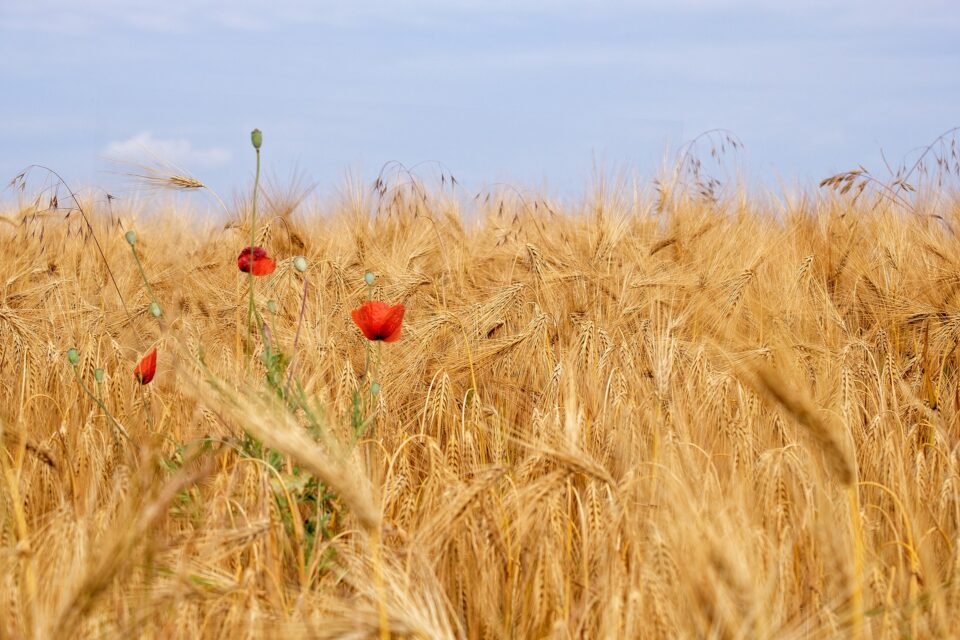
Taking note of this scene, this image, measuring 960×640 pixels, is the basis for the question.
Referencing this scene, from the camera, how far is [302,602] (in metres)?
1.20

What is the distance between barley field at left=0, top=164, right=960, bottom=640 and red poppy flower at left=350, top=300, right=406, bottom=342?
0.11m

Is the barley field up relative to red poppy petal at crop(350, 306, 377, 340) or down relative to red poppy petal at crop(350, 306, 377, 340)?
down

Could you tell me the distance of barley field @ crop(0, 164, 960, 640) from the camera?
1.18 m

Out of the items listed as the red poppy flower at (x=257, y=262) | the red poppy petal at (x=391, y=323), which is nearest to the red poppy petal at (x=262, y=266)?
the red poppy flower at (x=257, y=262)

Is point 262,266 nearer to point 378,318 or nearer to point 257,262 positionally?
point 257,262

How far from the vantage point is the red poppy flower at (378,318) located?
6.15ft

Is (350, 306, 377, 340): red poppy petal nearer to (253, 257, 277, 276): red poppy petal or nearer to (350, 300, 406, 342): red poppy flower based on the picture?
(350, 300, 406, 342): red poppy flower

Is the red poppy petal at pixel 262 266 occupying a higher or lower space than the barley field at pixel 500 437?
higher

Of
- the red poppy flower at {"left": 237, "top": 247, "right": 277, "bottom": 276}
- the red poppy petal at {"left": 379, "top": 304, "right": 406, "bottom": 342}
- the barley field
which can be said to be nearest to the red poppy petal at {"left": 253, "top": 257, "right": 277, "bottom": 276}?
the red poppy flower at {"left": 237, "top": 247, "right": 277, "bottom": 276}

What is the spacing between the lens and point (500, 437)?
2.16 m

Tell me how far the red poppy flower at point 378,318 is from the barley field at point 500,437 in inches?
4.3

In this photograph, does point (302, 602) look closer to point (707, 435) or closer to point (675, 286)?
point (707, 435)

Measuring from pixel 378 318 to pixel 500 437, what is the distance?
1.54 feet

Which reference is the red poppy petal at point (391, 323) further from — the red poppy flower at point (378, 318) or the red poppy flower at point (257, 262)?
the red poppy flower at point (257, 262)
